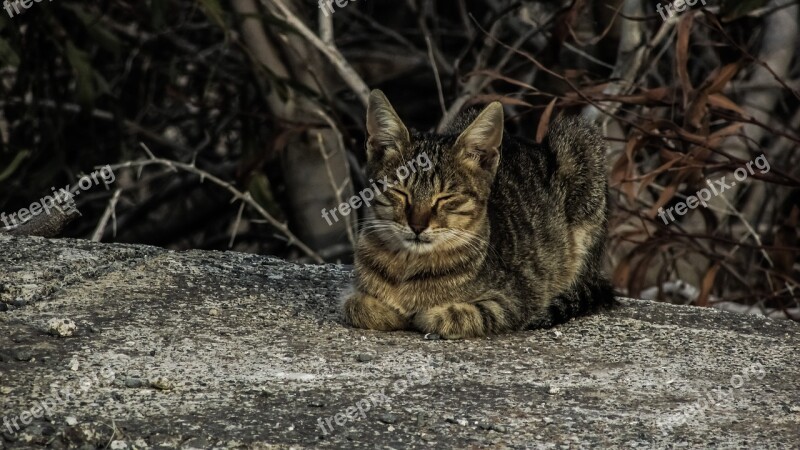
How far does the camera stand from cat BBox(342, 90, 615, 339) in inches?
185

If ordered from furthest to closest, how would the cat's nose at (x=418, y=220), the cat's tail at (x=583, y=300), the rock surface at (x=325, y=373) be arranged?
the cat's tail at (x=583, y=300) < the cat's nose at (x=418, y=220) < the rock surface at (x=325, y=373)

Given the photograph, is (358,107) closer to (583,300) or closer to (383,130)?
(583,300)

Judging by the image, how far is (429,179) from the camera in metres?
4.71

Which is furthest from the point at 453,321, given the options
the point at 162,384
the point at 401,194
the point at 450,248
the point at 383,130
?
the point at 162,384

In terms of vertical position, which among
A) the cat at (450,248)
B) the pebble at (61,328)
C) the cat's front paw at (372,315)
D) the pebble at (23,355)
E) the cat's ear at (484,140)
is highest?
the cat's ear at (484,140)

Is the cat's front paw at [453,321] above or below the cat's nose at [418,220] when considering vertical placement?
below

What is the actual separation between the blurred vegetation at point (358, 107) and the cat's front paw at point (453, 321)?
5.20 feet

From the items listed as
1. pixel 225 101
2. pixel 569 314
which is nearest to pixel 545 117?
pixel 569 314

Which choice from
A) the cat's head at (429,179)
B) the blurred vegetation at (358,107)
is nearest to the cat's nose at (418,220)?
the cat's head at (429,179)

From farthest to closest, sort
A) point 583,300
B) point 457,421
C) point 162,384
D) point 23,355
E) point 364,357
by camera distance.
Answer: point 583,300, point 364,357, point 23,355, point 162,384, point 457,421

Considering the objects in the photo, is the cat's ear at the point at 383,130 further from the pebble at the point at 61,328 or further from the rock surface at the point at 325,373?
the pebble at the point at 61,328

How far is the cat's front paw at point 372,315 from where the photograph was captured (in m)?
4.78

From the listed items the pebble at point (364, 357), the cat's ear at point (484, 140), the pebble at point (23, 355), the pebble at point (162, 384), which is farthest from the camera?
the cat's ear at point (484, 140)

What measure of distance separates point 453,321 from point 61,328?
1372mm
